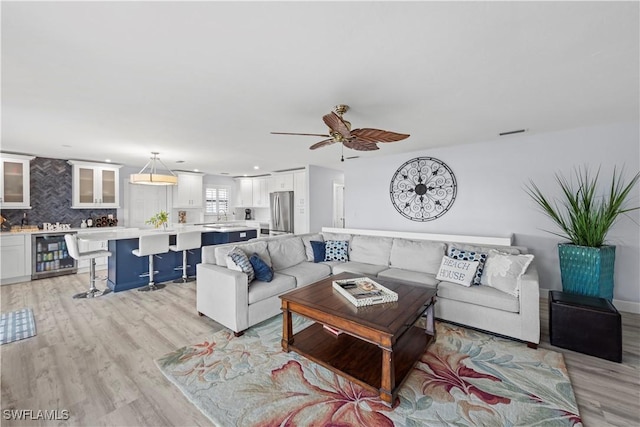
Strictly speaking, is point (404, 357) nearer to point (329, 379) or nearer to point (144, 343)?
point (329, 379)

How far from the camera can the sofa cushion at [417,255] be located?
3537 millimetres

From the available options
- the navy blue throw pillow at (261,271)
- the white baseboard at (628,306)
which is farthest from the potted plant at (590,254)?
the navy blue throw pillow at (261,271)

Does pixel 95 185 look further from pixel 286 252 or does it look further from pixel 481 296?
pixel 481 296

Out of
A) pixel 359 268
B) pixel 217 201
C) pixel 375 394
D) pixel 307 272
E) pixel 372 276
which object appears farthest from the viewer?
pixel 217 201

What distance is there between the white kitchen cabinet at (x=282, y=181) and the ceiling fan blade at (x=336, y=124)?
190 inches

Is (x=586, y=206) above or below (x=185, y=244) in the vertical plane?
above

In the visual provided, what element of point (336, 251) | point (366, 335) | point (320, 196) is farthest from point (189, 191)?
point (366, 335)

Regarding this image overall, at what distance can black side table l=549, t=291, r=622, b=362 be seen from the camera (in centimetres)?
230

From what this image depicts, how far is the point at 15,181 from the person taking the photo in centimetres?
478

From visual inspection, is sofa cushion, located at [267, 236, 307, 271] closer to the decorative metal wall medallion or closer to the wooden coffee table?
the wooden coffee table

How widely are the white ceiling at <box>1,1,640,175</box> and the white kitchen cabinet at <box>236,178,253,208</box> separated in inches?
191

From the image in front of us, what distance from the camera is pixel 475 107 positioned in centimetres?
280

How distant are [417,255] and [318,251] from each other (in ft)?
4.91

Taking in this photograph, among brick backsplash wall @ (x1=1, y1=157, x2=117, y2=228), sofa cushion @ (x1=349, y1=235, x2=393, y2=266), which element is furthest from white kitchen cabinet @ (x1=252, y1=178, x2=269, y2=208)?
sofa cushion @ (x1=349, y1=235, x2=393, y2=266)
